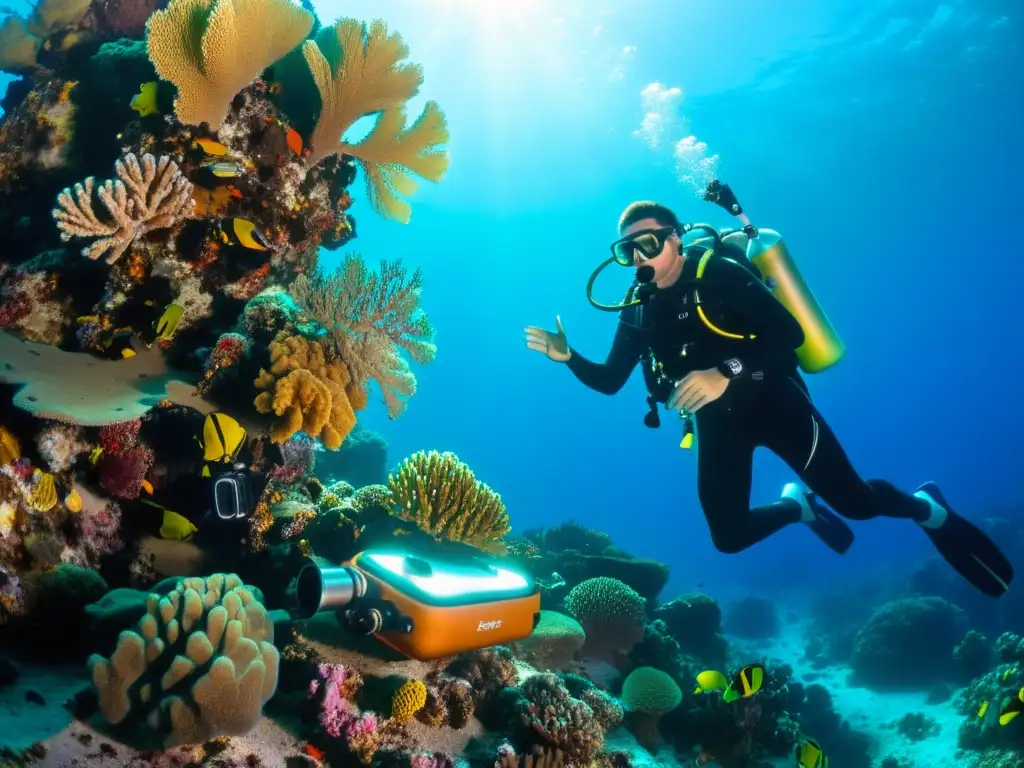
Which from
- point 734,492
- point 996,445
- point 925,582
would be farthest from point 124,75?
point 996,445

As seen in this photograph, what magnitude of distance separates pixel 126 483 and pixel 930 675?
1894cm

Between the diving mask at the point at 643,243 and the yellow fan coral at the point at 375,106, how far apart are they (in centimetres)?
212

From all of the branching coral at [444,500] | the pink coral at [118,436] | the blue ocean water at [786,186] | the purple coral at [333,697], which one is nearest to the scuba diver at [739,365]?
the branching coral at [444,500]

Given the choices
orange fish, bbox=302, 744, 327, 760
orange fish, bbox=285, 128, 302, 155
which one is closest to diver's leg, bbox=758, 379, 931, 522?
orange fish, bbox=302, 744, 327, 760

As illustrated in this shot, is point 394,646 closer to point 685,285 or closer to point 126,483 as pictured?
point 126,483

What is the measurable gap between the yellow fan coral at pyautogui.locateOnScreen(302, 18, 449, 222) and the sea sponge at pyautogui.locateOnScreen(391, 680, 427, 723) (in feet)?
14.5

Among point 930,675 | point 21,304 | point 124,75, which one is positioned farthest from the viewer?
point 930,675

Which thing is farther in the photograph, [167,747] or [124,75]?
[124,75]

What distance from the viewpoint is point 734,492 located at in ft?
16.8

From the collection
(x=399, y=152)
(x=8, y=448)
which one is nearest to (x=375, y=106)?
(x=399, y=152)

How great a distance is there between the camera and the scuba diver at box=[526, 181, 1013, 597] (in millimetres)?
4578

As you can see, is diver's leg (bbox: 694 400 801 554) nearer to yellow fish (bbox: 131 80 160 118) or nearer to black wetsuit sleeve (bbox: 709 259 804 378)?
black wetsuit sleeve (bbox: 709 259 804 378)

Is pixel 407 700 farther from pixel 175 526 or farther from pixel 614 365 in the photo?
pixel 614 365

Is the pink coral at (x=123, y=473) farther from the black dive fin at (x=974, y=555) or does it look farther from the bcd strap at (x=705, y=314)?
the black dive fin at (x=974, y=555)
